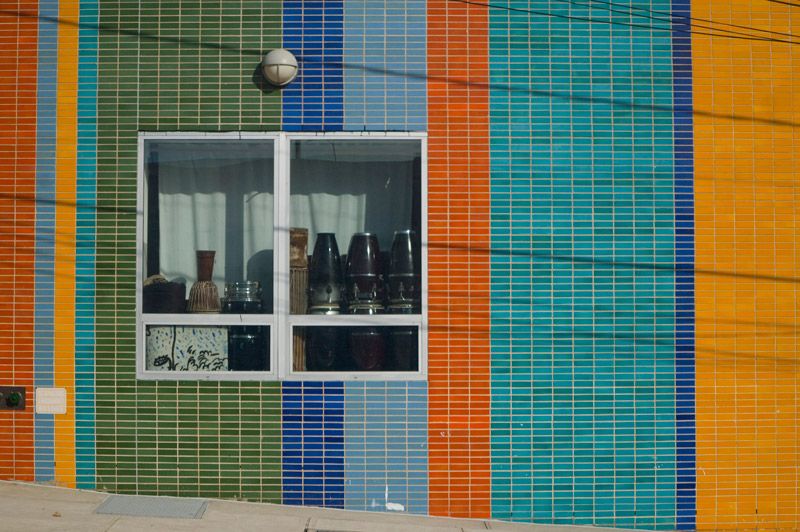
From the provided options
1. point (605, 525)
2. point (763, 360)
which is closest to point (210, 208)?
point (605, 525)

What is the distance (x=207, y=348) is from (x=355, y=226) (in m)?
1.65

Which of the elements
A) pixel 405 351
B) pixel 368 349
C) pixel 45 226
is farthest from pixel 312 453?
pixel 45 226

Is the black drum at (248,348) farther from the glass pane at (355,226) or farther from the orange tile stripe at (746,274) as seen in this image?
the orange tile stripe at (746,274)

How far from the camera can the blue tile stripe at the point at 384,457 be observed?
6.56m

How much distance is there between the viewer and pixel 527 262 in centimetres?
668

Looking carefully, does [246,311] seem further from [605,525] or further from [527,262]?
[605,525]

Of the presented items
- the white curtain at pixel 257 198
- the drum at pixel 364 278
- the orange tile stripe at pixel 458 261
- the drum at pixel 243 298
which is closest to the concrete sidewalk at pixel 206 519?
the orange tile stripe at pixel 458 261

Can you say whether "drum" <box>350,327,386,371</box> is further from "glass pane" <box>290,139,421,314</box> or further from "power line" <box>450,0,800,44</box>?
"power line" <box>450,0,800,44</box>

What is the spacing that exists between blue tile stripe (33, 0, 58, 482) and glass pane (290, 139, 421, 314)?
2041 millimetres

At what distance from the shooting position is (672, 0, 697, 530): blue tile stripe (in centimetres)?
664

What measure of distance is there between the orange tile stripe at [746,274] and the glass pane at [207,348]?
3.76m

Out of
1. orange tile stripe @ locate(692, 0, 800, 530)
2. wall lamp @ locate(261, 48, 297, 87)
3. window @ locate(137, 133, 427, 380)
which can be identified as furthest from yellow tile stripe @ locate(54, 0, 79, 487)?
orange tile stripe @ locate(692, 0, 800, 530)

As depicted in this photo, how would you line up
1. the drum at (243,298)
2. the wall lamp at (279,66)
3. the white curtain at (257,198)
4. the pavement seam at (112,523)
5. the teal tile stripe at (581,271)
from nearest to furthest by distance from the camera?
the pavement seam at (112,523) → the wall lamp at (279,66) → the teal tile stripe at (581,271) → the drum at (243,298) → the white curtain at (257,198)

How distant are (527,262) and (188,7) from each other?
362 centimetres
